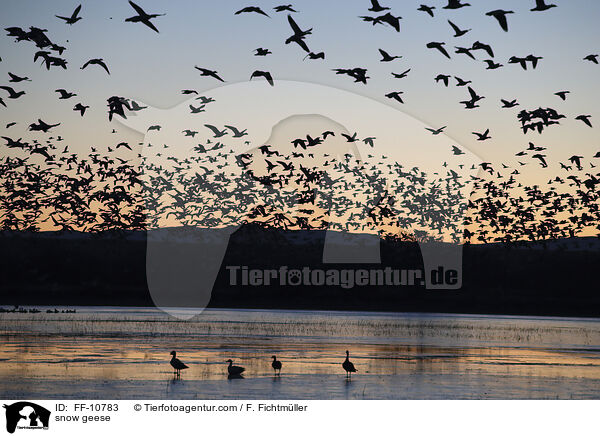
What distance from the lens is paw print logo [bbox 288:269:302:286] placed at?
92.1 meters

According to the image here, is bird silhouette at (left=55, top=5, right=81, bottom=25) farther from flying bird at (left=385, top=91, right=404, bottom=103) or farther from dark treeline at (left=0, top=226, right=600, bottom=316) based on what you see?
dark treeline at (left=0, top=226, right=600, bottom=316)

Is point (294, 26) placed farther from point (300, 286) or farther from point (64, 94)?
point (300, 286)

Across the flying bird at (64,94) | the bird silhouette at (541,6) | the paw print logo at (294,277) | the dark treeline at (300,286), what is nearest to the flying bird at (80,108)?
the flying bird at (64,94)

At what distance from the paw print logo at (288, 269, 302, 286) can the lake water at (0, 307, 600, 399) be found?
125 feet

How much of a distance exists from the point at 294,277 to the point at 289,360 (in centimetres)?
6320

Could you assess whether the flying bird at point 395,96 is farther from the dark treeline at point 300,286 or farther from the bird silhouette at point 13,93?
the dark treeline at point 300,286

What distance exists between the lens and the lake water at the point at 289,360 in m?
25.2

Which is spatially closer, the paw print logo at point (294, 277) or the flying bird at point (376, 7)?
the flying bird at point (376, 7)
